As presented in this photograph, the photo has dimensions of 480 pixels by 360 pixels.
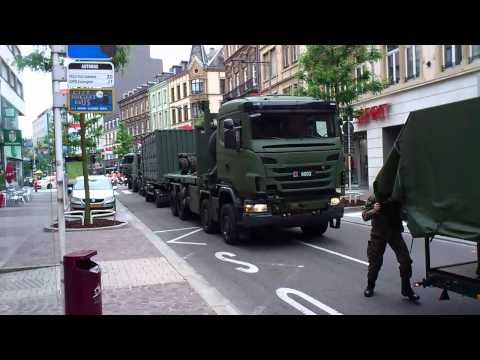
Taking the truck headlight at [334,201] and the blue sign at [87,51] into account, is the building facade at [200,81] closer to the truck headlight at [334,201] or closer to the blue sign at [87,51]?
the truck headlight at [334,201]

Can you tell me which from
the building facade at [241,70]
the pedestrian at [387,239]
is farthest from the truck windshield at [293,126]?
the building facade at [241,70]

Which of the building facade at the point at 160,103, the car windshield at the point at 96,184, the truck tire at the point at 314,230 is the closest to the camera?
the truck tire at the point at 314,230

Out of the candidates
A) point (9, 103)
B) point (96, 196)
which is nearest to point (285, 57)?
point (96, 196)

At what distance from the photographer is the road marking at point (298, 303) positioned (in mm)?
6316

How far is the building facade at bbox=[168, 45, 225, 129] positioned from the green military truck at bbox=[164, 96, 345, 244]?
165ft

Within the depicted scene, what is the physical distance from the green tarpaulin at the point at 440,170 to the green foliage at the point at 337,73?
1222 centimetres

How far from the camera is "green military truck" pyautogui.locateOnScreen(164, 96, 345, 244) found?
10203 mm

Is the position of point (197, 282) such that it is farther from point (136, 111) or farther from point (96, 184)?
point (136, 111)

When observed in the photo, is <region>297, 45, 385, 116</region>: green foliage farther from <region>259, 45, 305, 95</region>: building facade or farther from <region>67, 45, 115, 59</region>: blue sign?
<region>259, 45, 305, 95</region>: building facade

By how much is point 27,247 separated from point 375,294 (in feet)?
26.9
